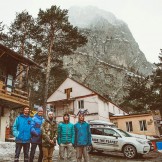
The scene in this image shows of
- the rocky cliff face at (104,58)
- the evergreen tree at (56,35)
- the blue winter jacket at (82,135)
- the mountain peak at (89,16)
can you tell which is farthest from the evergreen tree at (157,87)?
the mountain peak at (89,16)

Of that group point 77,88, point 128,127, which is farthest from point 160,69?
point 77,88

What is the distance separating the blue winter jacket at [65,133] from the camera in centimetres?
841

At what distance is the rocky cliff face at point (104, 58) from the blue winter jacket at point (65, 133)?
72927 millimetres

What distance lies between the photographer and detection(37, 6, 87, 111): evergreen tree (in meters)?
28.5

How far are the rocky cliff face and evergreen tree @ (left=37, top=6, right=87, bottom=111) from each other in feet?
175

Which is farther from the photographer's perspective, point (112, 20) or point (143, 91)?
point (112, 20)

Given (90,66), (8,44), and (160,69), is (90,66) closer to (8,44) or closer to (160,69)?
(160,69)

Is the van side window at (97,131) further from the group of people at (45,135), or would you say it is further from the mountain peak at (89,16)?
the mountain peak at (89,16)

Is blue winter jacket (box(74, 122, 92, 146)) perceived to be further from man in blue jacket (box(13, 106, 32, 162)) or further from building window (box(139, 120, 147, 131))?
building window (box(139, 120, 147, 131))

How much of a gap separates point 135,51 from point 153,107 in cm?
9485

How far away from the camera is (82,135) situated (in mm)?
8227

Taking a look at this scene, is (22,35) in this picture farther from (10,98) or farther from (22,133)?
(22,133)

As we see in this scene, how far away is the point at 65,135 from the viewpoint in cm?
843

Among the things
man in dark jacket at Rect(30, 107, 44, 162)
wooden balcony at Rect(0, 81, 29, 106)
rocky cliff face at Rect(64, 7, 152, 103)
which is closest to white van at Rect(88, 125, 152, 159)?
wooden balcony at Rect(0, 81, 29, 106)
